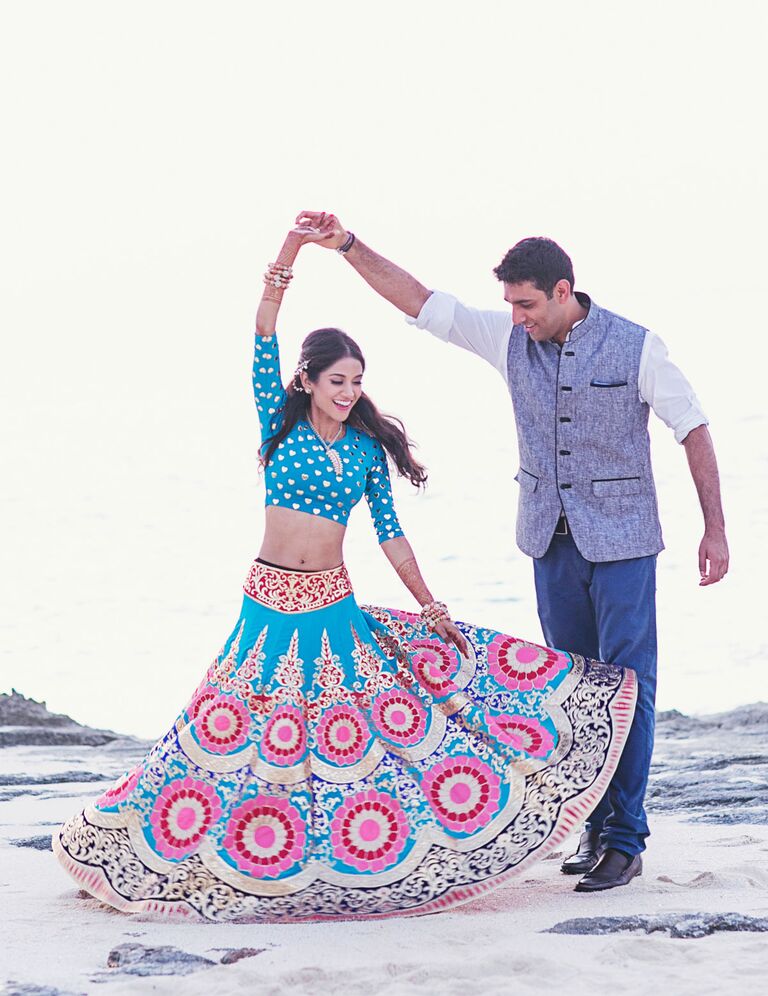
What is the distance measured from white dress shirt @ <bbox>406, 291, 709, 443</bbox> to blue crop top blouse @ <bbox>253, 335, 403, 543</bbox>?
526 mm

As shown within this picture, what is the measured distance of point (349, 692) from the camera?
3.74m

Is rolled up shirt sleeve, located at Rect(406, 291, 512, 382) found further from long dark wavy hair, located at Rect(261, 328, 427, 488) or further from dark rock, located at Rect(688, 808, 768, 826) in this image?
dark rock, located at Rect(688, 808, 768, 826)

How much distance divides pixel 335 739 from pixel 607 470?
1118 millimetres

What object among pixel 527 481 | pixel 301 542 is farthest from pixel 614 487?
pixel 301 542

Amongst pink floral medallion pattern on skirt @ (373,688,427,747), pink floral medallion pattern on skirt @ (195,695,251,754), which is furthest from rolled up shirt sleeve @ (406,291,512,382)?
pink floral medallion pattern on skirt @ (195,695,251,754)

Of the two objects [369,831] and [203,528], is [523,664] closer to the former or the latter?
[369,831]

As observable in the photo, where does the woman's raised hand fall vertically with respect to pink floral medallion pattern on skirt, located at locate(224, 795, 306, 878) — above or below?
above

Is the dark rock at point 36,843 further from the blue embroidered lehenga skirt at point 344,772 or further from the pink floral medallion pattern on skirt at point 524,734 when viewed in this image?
the pink floral medallion pattern on skirt at point 524,734

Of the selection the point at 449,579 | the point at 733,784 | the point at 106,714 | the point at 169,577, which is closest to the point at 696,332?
the point at 449,579

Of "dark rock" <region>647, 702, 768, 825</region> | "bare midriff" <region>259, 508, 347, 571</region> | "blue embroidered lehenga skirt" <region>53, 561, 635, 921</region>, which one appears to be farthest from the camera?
"dark rock" <region>647, 702, 768, 825</region>

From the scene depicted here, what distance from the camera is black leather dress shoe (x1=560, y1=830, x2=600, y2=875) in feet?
13.1

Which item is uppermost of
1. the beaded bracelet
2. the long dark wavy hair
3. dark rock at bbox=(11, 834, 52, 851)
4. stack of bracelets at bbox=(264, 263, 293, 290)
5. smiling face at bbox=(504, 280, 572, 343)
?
the beaded bracelet

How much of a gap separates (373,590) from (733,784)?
1067cm

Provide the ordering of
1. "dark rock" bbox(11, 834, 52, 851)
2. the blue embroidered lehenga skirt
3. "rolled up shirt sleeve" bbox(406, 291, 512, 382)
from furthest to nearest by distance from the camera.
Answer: "dark rock" bbox(11, 834, 52, 851) < "rolled up shirt sleeve" bbox(406, 291, 512, 382) < the blue embroidered lehenga skirt
